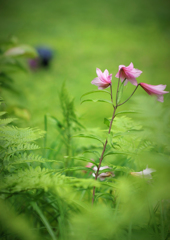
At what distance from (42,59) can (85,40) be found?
96cm

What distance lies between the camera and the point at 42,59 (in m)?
2.17

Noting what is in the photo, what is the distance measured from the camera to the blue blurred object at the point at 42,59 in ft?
6.94

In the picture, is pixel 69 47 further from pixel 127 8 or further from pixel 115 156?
pixel 115 156

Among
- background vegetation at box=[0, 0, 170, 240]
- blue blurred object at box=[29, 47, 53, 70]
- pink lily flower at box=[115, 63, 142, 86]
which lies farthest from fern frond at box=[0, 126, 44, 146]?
blue blurred object at box=[29, 47, 53, 70]

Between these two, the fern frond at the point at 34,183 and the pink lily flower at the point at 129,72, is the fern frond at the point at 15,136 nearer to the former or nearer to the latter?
the fern frond at the point at 34,183

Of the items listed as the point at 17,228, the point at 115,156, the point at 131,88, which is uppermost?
the point at 131,88

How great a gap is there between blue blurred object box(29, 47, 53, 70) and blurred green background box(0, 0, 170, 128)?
3.6 inches

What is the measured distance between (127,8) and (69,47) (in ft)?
5.91

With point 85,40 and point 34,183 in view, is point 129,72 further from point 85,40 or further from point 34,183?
point 85,40

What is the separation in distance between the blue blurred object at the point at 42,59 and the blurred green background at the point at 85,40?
0.30 feet

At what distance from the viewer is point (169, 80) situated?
1.79m

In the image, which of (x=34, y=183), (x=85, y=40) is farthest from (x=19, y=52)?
(x=85, y=40)

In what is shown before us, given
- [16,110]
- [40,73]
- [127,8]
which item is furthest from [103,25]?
[16,110]

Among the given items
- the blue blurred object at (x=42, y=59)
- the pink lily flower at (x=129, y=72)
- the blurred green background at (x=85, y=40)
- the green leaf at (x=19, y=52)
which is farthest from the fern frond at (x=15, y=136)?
the blue blurred object at (x=42, y=59)
